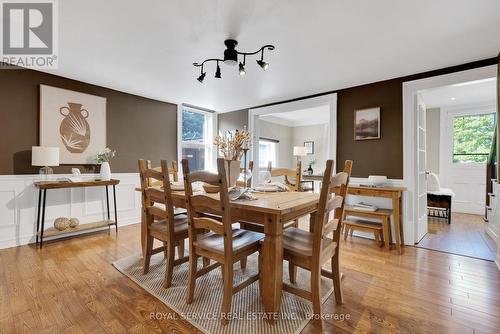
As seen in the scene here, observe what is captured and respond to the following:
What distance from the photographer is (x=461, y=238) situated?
3.37 metres

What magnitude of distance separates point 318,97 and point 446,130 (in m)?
3.39

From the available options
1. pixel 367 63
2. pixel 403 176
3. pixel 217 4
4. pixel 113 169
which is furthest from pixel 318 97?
pixel 113 169

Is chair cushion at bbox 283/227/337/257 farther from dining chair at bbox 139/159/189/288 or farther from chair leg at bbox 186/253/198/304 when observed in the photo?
dining chair at bbox 139/159/189/288

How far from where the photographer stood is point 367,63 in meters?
2.84

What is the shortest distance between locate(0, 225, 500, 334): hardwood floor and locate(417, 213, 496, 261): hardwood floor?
26 cm

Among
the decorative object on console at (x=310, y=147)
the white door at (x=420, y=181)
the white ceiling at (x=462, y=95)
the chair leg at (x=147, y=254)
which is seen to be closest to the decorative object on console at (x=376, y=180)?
the white door at (x=420, y=181)

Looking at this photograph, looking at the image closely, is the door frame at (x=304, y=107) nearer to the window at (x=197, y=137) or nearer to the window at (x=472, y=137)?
the window at (x=197, y=137)

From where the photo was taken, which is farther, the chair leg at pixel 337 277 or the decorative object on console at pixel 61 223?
the decorative object on console at pixel 61 223

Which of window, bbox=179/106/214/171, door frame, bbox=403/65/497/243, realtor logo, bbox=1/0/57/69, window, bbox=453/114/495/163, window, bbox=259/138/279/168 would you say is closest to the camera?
realtor logo, bbox=1/0/57/69

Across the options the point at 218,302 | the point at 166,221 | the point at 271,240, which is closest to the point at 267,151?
the point at 166,221

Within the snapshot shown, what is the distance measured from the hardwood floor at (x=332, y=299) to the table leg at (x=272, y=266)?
11.0 inches

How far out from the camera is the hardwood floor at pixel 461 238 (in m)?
2.89

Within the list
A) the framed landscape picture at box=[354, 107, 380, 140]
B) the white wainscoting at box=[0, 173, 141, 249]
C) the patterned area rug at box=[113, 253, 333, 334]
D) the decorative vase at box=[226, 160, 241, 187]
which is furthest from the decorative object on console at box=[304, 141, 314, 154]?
the decorative vase at box=[226, 160, 241, 187]

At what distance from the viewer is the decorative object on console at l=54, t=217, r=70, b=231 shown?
10.6 ft
